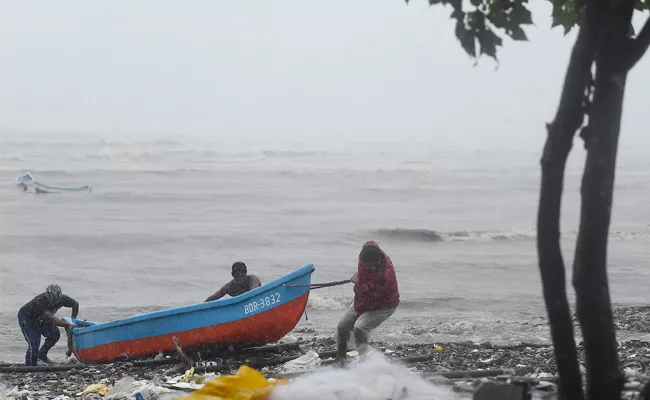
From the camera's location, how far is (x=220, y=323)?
10664 mm

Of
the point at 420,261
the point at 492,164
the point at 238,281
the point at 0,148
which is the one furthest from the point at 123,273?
the point at 0,148

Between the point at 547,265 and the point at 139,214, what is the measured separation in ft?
107

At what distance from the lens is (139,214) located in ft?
113

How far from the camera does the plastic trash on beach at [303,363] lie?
952cm

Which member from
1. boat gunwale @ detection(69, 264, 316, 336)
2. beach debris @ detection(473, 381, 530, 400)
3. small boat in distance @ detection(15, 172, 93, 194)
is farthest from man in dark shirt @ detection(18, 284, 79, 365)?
small boat in distance @ detection(15, 172, 93, 194)

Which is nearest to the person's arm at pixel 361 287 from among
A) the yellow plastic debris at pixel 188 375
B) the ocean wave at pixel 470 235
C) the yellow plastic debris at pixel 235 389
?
the yellow plastic debris at pixel 188 375

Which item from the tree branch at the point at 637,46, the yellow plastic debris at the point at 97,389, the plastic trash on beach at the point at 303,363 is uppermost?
the tree branch at the point at 637,46

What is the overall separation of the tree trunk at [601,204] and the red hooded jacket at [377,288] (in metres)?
6.06

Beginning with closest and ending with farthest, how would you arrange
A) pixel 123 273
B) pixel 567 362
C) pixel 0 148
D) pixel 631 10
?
pixel 631 10, pixel 567 362, pixel 123 273, pixel 0 148

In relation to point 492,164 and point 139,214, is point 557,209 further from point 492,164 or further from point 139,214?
point 492,164

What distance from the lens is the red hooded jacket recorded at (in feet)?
31.2

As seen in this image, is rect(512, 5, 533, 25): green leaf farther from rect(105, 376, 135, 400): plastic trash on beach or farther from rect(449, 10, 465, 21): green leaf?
rect(105, 376, 135, 400): plastic trash on beach

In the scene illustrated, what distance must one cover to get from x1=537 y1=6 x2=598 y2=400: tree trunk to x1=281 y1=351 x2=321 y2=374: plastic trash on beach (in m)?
6.20

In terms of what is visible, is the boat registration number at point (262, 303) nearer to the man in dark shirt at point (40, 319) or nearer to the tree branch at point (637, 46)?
the man in dark shirt at point (40, 319)
